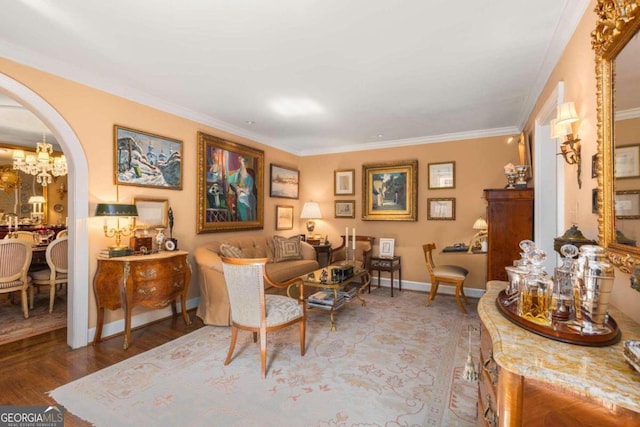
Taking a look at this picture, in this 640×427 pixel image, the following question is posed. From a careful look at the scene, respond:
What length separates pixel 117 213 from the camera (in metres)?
2.99

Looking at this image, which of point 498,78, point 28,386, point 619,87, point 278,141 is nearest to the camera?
point 619,87

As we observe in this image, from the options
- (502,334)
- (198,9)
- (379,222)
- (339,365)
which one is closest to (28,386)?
(339,365)

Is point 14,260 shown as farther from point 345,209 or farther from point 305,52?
point 345,209

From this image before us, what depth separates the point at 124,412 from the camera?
2.01 m

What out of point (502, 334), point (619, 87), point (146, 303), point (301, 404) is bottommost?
point (301, 404)

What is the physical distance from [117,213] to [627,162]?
382 cm

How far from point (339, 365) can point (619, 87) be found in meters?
2.64

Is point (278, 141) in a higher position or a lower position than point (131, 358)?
higher

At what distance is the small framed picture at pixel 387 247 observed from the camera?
A: 5.43 metres

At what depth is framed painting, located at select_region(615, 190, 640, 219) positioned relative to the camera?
1.27 meters

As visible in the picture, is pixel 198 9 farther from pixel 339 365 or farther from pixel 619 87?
pixel 339 365

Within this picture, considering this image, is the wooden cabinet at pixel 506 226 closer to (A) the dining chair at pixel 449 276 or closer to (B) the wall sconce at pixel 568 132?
(A) the dining chair at pixel 449 276

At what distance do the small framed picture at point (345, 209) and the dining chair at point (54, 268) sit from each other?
4.38m

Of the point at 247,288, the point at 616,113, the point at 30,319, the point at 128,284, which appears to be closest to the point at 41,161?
the point at 30,319
